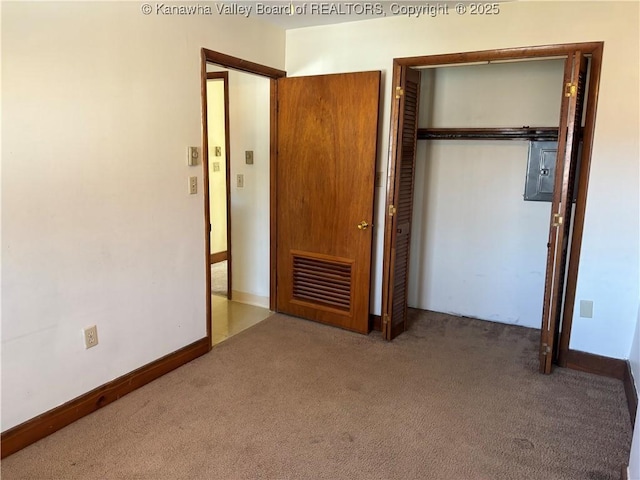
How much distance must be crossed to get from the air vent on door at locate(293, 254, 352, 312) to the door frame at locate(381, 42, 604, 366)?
0.36m

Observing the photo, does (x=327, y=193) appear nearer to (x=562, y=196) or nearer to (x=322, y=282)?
(x=322, y=282)

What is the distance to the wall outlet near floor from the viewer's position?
9.76ft

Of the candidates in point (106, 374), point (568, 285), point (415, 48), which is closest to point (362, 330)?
point (568, 285)

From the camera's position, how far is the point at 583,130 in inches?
114

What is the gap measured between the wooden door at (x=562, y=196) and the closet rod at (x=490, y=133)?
0.57 m

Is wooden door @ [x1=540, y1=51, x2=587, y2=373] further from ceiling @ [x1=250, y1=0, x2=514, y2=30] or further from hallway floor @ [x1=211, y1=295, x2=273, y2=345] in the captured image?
hallway floor @ [x1=211, y1=295, x2=273, y2=345]

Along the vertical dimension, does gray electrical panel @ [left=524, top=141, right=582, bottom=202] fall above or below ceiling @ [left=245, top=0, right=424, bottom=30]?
below

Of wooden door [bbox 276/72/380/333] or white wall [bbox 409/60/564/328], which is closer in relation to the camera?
wooden door [bbox 276/72/380/333]

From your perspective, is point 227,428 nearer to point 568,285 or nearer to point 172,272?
point 172,272

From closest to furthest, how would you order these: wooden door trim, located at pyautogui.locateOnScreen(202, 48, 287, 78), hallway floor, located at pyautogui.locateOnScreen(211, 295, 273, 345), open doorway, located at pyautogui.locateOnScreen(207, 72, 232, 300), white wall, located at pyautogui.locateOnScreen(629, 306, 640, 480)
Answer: white wall, located at pyautogui.locateOnScreen(629, 306, 640, 480) → wooden door trim, located at pyautogui.locateOnScreen(202, 48, 287, 78) → hallway floor, located at pyautogui.locateOnScreen(211, 295, 273, 345) → open doorway, located at pyautogui.locateOnScreen(207, 72, 232, 300)

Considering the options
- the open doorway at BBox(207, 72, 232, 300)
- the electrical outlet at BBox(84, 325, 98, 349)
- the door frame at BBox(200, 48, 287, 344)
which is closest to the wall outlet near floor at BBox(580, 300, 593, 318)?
the door frame at BBox(200, 48, 287, 344)

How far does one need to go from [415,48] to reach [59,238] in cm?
251

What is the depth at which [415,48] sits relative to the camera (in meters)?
3.23

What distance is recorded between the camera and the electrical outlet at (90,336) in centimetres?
244
